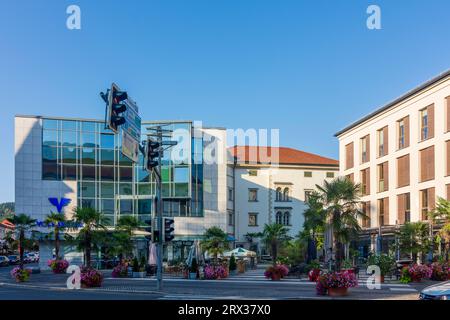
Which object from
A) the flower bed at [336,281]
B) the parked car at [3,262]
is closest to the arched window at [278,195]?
the parked car at [3,262]

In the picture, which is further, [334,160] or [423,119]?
[334,160]

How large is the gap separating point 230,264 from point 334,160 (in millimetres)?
42884

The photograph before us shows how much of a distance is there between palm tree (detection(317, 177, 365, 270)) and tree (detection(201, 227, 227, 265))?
12378 mm

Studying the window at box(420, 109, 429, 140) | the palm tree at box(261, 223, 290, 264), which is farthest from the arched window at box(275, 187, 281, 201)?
the palm tree at box(261, 223, 290, 264)

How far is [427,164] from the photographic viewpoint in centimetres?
4472

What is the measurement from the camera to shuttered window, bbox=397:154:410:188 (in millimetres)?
48188

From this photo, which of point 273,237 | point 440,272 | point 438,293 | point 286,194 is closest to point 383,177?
point 273,237

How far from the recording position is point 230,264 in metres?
41.3

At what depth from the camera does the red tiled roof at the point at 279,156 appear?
247 feet

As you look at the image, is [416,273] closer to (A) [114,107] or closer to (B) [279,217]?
(A) [114,107]

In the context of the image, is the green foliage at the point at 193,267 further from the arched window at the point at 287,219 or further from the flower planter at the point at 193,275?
the arched window at the point at 287,219

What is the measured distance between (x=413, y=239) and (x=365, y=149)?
859 inches
